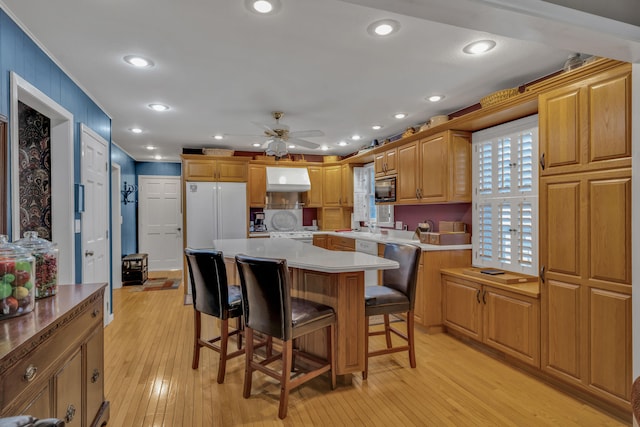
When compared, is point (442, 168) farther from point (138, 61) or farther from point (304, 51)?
point (138, 61)

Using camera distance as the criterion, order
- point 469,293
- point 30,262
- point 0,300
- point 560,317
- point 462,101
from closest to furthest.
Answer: point 0,300 → point 30,262 → point 560,317 → point 469,293 → point 462,101

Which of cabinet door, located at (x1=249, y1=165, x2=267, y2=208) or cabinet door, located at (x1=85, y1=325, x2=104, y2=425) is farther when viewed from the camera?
cabinet door, located at (x1=249, y1=165, x2=267, y2=208)

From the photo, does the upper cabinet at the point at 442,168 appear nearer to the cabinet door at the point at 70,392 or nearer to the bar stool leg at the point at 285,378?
the bar stool leg at the point at 285,378

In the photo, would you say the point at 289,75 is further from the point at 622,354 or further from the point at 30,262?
the point at 622,354

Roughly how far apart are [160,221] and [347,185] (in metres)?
4.17

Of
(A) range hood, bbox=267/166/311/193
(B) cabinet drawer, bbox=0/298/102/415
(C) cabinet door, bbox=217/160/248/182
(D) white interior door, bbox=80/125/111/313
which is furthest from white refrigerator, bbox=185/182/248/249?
(B) cabinet drawer, bbox=0/298/102/415

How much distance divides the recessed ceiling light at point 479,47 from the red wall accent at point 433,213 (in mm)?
1853

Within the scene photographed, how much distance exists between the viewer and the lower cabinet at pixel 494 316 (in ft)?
8.88

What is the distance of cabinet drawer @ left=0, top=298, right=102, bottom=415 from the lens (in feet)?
3.52

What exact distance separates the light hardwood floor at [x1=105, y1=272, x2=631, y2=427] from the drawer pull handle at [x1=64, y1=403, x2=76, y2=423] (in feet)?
2.18

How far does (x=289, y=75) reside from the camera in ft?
9.72

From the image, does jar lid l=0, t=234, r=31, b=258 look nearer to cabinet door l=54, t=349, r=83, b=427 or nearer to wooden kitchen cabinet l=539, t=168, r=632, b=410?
cabinet door l=54, t=349, r=83, b=427

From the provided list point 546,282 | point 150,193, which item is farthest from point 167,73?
point 150,193

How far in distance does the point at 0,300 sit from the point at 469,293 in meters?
3.32
